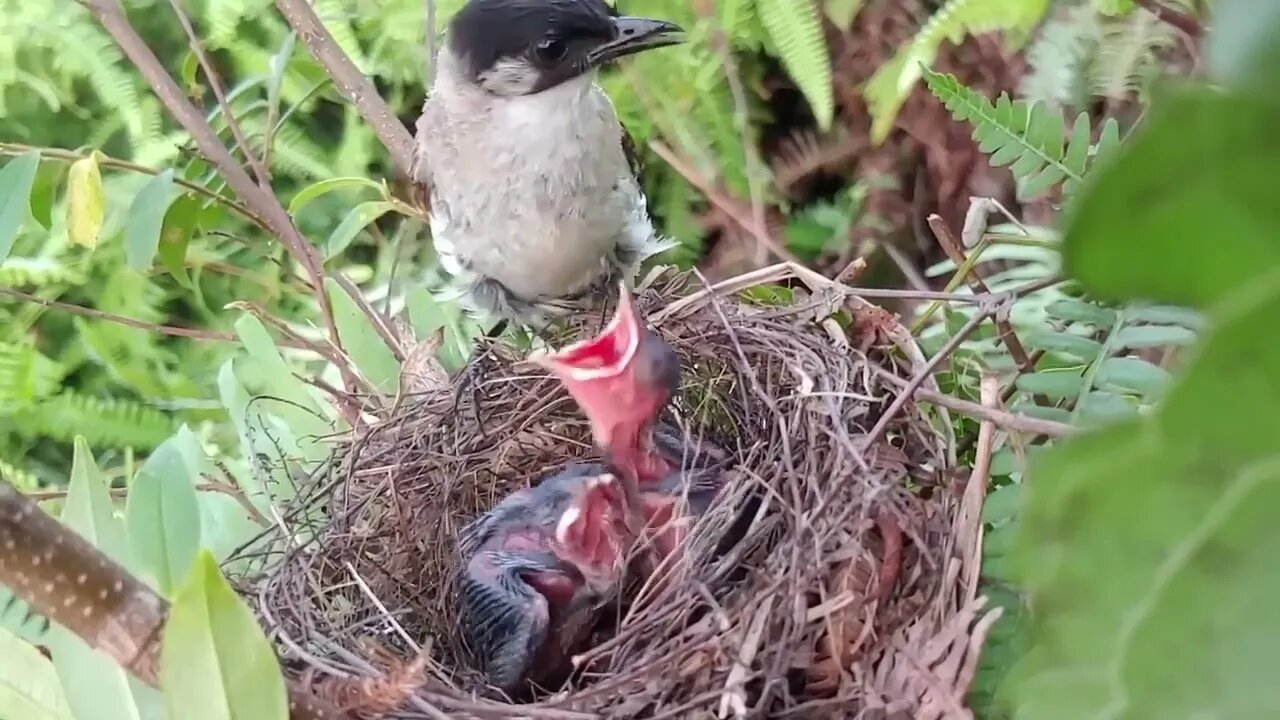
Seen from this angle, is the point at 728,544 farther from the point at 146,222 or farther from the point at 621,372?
Result: the point at 146,222

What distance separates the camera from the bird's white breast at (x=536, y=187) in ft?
3.35

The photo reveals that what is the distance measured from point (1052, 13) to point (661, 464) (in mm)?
732

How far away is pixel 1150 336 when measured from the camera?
545mm

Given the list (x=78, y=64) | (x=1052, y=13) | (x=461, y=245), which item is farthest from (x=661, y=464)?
(x=78, y=64)

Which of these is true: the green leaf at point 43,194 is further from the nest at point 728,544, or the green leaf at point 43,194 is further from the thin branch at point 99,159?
the nest at point 728,544

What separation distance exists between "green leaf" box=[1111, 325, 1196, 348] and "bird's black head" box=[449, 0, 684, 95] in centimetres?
57

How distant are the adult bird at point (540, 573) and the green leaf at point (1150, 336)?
443mm

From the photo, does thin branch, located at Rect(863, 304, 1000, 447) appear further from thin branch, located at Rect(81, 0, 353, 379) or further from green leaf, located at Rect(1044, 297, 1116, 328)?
thin branch, located at Rect(81, 0, 353, 379)

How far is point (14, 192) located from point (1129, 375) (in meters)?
0.73

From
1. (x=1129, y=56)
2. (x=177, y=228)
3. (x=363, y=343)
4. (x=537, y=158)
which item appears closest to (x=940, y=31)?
(x=1129, y=56)

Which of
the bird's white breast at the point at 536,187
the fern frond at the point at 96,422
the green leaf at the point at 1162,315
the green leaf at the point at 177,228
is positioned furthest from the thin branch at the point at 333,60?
the fern frond at the point at 96,422

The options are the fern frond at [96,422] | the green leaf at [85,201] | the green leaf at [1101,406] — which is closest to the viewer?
the green leaf at [1101,406]

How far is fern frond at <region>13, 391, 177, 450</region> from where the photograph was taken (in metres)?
1.67

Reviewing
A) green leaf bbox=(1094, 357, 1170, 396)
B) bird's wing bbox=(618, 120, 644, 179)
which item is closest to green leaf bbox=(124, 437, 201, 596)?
green leaf bbox=(1094, 357, 1170, 396)
